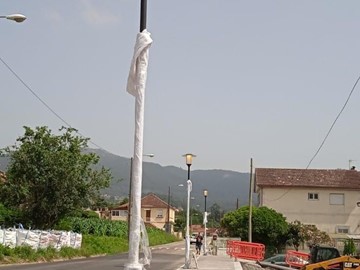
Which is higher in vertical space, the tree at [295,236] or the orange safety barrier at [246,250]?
the tree at [295,236]

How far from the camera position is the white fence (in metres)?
35.0

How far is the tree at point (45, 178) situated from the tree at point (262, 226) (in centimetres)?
1588

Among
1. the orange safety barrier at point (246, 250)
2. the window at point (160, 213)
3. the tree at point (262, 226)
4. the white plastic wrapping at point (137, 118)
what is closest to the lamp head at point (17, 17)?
the white plastic wrapping at point (137, 118)

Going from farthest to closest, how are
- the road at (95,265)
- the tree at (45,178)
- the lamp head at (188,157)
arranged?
the tree at (45,178) → the lamp head at (188,157) → the road at (95,265)

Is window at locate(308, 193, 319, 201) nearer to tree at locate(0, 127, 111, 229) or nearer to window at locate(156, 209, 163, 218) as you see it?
tree at locate(0, 127, 111, 229)

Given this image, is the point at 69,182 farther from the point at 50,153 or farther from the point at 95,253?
the point at 95,253

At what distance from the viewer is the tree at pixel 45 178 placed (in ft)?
159

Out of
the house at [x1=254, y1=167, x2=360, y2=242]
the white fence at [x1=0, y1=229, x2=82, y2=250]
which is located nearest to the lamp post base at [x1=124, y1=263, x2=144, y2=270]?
the white fence at [x1=0, y1=229, x2=82, y2=250]

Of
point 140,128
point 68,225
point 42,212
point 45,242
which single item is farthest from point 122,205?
point 140,128

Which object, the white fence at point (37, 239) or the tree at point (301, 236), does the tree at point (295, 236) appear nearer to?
the tree at point (301, 236)

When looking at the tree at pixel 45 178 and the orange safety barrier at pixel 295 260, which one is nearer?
the orange safety barrier at pixel 295 260

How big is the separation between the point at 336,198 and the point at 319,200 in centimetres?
188

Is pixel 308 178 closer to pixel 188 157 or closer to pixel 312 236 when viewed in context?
pixel 312 236

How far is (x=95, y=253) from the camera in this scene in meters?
50.5
